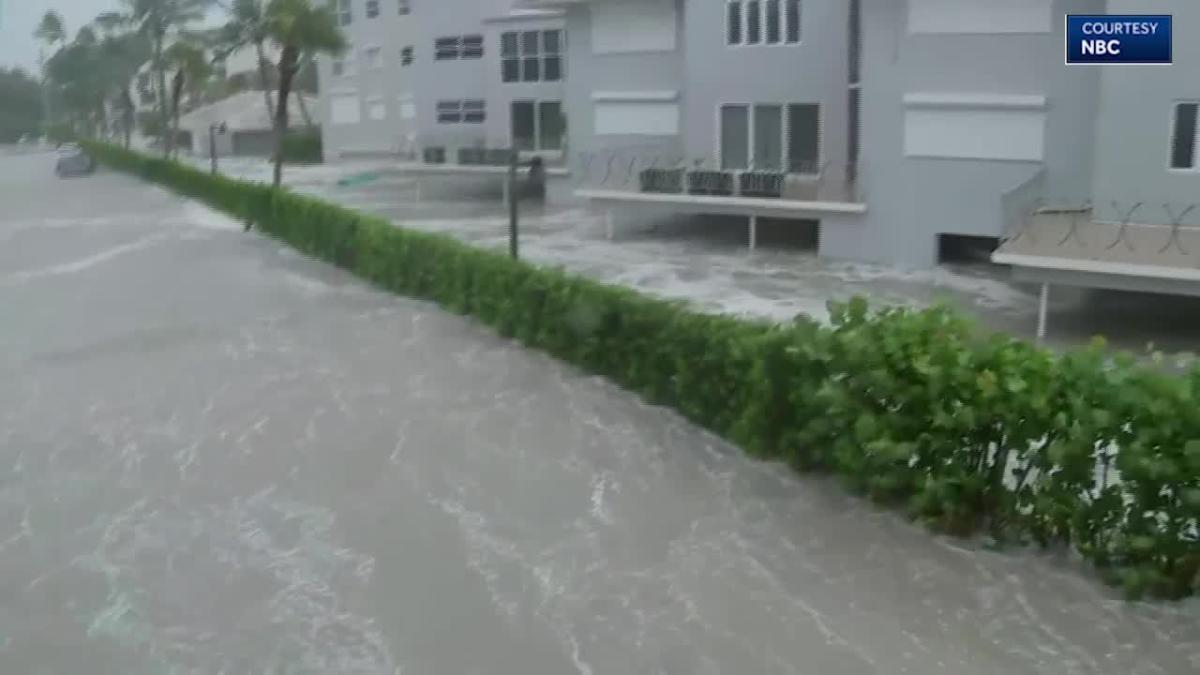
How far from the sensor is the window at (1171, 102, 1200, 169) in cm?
1538

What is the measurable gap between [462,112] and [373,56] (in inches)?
466

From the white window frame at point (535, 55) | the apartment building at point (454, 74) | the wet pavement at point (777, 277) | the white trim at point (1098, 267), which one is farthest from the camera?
the apartment building at point (454, 74)

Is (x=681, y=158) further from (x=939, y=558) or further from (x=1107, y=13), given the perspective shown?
(x=939, y=558)

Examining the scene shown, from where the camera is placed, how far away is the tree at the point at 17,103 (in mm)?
88562

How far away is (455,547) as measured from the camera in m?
9.04

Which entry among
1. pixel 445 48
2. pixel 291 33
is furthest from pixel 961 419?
pixel 291 33

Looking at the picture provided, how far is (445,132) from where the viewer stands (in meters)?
35.3

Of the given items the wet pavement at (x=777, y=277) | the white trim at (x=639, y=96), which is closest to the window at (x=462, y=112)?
the wet pavement at (x=777, y=277)

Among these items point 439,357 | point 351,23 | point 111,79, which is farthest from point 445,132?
point 111,79

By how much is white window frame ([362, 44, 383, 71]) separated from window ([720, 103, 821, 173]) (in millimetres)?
25014

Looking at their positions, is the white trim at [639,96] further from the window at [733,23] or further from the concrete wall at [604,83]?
the window at [733,23]

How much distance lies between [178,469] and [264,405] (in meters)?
2.21

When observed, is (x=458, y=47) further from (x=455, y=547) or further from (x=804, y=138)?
(x=455, y=547)

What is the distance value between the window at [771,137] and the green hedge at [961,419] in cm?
1090
